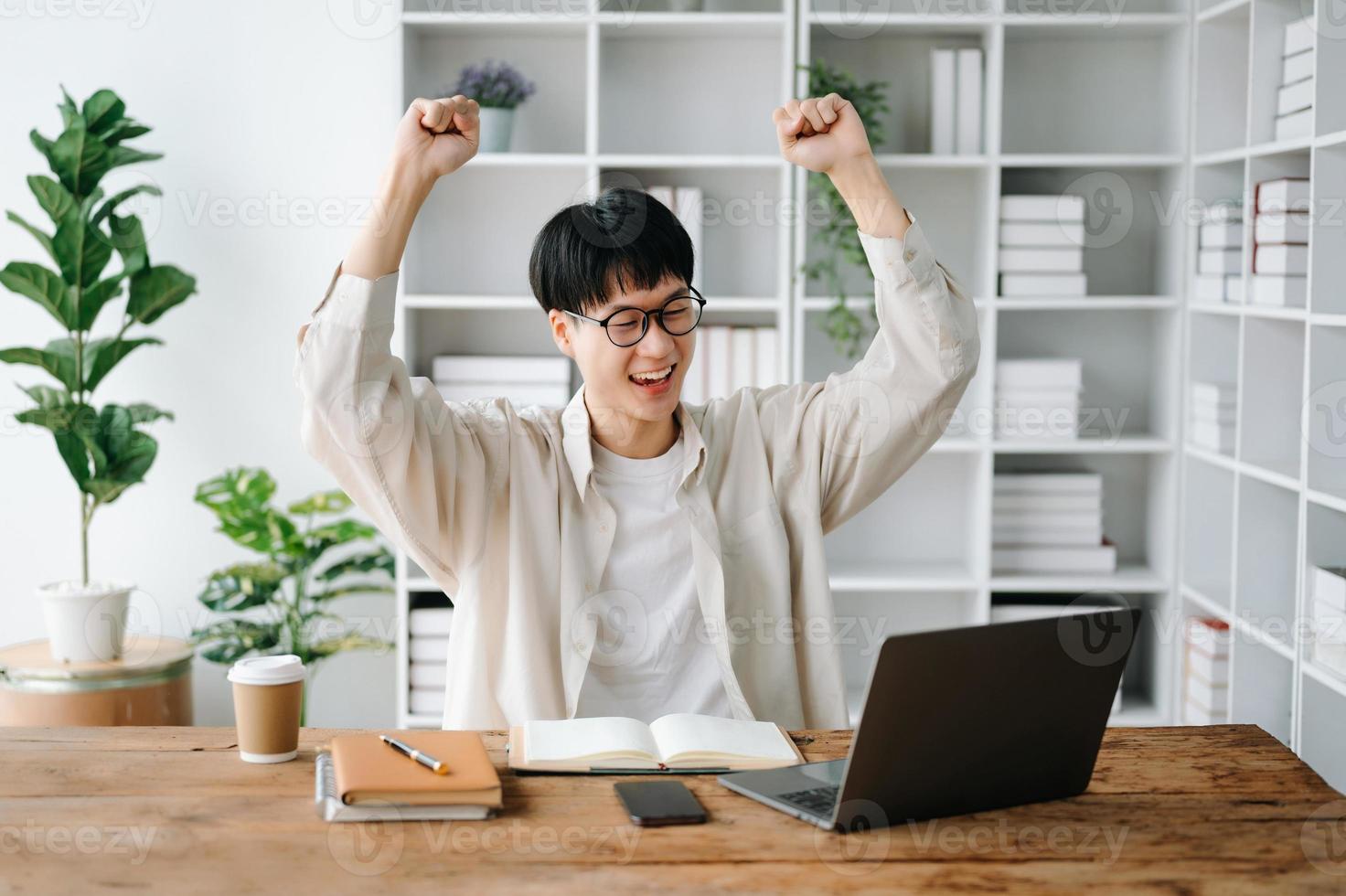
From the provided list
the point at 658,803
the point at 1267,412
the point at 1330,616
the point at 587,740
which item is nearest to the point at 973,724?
the point at 658,803

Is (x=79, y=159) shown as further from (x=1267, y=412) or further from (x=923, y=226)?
(x=1267, y=412)

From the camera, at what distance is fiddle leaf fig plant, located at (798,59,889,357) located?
3203mm

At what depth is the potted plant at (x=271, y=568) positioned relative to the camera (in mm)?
3229

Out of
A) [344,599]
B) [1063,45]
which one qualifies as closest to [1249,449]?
[1063,45]

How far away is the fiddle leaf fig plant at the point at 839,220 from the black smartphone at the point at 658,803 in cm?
207

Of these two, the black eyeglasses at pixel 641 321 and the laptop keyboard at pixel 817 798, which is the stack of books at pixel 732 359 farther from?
the laptop keyboard at pixel 817 798

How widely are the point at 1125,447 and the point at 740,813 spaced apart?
2353 millimetres

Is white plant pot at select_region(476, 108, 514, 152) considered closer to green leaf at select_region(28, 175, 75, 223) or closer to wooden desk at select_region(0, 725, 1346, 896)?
green leaf at select_region(28, 175, 75, 223)

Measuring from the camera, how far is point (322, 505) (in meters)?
3.32

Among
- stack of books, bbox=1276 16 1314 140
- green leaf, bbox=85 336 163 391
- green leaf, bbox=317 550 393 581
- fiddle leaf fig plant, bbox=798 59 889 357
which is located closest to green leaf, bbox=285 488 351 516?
green leaf, bbox=317 550 393 581

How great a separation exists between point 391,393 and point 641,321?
377mm

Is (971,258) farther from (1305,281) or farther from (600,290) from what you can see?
(600,290)

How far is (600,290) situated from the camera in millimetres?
1827

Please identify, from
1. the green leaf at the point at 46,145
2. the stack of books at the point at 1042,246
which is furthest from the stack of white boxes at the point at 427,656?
the stack of books at the point at 1042,246
